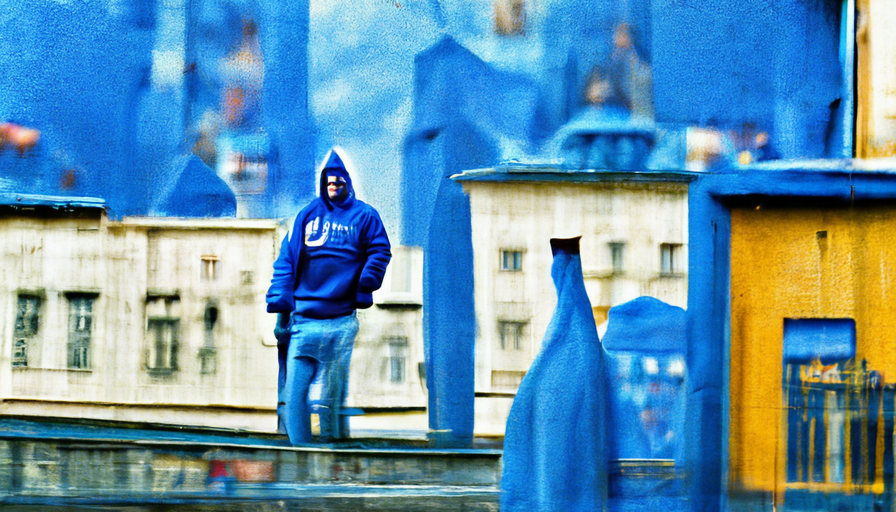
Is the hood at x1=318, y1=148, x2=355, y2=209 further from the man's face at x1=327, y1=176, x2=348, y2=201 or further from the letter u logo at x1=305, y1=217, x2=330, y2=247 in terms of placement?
the letter u logo at x1=305, y1=217, x2=330, y2=247

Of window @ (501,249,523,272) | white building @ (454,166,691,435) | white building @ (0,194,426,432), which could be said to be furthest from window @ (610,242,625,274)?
white building @ (0,194,426,432)

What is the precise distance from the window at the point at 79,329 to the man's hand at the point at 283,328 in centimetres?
123

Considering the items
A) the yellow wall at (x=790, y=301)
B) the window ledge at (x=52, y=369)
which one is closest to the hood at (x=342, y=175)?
the window ledge at (x=52, y=369)

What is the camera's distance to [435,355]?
489 cm

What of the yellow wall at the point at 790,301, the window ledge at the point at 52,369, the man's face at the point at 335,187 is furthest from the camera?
the window ledge at the point at 52,369

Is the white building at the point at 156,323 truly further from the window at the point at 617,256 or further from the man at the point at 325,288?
the window at the point at 617,256

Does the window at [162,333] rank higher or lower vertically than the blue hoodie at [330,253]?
lower

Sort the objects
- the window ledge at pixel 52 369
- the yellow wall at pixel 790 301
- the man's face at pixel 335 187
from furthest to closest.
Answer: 1. the window ledge at pixel 52 369
2. the man's face at pixel 335 187
3. the yellow wall at pixel 790 301

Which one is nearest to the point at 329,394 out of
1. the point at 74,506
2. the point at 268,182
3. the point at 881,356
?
the point at 268,182

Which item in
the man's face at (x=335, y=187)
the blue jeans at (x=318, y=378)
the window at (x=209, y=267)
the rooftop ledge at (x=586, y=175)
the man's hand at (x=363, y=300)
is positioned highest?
the rooftop ledge at (x=586, y=175)

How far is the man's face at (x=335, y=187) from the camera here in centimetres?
488

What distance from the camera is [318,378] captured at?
4.88 m

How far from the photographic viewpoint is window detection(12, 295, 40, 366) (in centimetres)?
505

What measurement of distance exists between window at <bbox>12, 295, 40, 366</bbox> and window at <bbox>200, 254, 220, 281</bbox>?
44.7 inches
